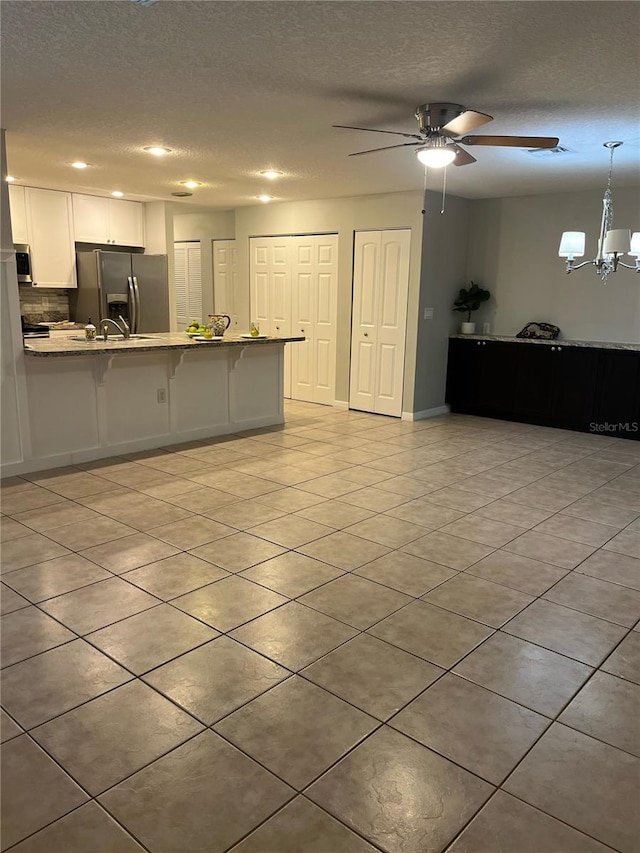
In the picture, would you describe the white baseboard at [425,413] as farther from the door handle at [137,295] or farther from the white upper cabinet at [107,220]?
the white upper cabinet at [107,220]

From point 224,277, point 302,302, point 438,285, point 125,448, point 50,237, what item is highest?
point 50,237

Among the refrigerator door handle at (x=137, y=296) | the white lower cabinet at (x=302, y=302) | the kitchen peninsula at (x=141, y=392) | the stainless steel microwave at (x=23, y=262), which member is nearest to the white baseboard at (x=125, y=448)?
the kitchen peninsula at (x=141, y=392)

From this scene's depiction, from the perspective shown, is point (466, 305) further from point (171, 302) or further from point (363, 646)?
point (363, 646)

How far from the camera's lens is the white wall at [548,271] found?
20.6ft

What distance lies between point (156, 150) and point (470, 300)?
388cm

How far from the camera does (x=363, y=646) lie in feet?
8.07

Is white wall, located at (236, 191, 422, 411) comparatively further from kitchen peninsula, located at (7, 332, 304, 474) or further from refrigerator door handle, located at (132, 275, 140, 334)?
refrigerator door handle, located at (132, 275, 140, 334)

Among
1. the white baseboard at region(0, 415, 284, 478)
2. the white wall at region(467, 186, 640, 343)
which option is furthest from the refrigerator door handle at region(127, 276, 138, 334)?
the white wall at region(467, 186, 640, 343)

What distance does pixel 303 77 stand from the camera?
9.79 ft

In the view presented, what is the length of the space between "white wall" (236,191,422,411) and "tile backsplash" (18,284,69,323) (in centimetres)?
222

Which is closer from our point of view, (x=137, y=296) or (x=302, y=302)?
(x=137, y=296)

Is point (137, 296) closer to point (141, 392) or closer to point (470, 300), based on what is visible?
point (141, 392)

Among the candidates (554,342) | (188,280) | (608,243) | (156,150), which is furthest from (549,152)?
(188,280)

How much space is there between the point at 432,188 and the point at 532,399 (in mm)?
2469
